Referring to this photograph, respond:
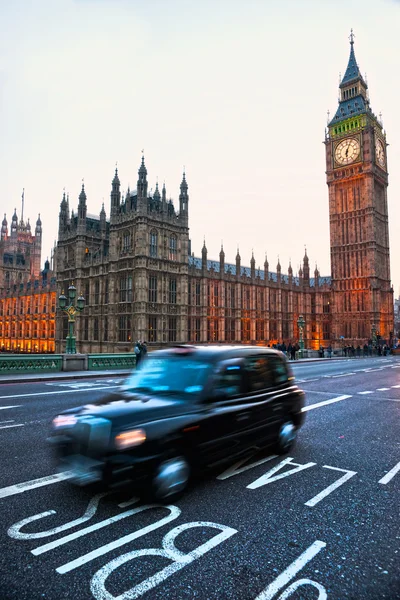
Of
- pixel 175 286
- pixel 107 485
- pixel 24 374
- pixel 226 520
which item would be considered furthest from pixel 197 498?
pixel 175 286

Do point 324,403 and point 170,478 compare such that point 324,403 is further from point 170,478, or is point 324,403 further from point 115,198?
point 115,198

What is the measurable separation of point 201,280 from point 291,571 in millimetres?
46993

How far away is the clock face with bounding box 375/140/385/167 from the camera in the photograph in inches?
2854

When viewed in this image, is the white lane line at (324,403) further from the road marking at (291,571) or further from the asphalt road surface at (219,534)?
the road marking at (291,571)

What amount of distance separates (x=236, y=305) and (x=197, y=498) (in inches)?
1990

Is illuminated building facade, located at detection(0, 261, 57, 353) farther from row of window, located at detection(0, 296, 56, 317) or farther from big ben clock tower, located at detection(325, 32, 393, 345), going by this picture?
big ben clock tower, located at detection(325, 32, 393, 345)

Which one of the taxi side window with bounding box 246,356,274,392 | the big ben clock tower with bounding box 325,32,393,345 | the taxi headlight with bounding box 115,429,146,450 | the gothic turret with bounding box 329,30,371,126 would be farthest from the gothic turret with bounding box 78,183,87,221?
the gothic turret with bounding box 329,30,371,126

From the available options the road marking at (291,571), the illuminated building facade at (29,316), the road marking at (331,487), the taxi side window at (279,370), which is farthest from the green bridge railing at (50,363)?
the illuminated building facade at (29,316)

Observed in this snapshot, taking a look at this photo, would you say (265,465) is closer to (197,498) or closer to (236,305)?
(197,498)

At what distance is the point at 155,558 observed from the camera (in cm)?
334

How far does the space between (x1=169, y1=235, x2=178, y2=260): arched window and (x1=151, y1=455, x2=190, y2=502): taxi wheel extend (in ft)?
132

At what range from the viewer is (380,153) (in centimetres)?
7494

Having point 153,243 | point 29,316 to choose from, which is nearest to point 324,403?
point 153,243

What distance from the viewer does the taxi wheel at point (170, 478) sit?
4270 millimetres
